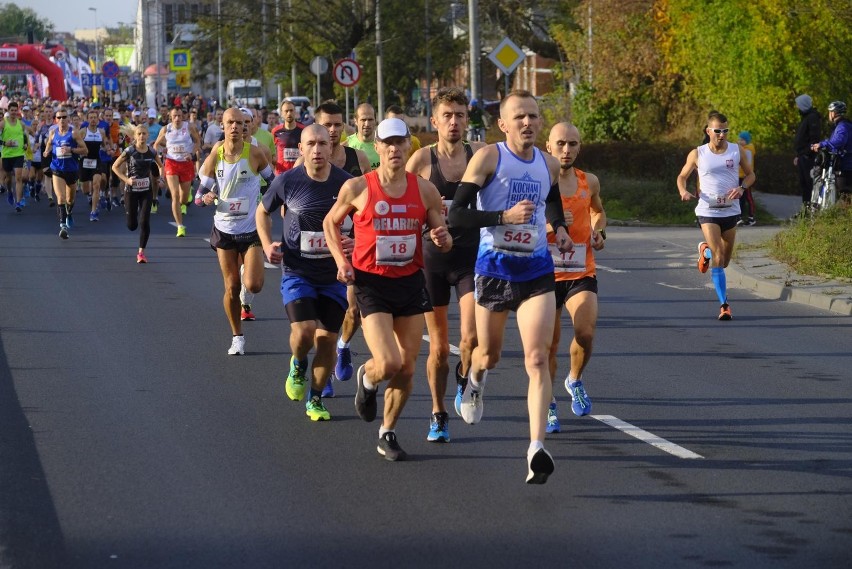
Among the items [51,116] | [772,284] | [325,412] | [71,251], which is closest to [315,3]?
[51,116]

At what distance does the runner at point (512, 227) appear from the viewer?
761 cm

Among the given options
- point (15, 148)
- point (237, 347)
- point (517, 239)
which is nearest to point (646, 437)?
point (517, 239)

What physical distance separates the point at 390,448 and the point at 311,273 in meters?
1.51

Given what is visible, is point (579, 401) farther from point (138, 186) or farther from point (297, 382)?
point (138, 186)

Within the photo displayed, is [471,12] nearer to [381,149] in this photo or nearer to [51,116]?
[51,116]

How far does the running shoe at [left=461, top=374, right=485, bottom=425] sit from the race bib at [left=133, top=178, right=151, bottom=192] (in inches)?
434

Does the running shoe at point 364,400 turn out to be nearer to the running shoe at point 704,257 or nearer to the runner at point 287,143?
the running shoe at point 704,257

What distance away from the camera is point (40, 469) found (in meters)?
7.91

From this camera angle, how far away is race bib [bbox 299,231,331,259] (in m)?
9.09

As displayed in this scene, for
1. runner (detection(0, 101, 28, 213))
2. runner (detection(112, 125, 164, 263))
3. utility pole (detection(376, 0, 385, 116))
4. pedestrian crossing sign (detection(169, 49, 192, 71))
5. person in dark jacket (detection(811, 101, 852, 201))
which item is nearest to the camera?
runner (detection(112, 125, 164, 263))

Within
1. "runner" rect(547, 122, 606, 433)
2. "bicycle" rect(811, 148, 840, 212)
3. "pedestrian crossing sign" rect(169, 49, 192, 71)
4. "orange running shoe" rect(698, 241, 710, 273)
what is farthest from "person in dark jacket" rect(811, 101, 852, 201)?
"pedestrian crossing sign" rect(169, 49, 192, 71)

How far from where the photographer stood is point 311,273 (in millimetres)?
9117

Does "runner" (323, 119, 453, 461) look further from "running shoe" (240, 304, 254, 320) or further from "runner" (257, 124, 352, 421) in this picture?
"running shoe" (240, 304, 254, 320)

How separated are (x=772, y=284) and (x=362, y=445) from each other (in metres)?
8.48
